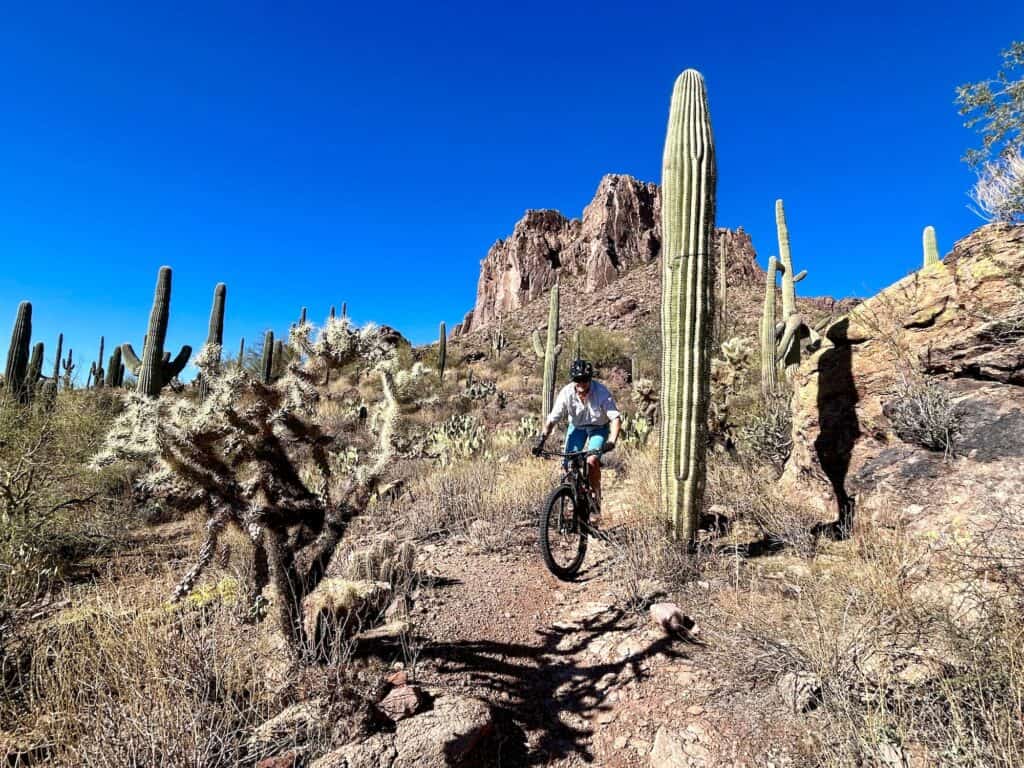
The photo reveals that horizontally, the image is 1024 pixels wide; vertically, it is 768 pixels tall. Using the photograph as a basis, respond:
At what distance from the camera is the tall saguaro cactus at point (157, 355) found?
362 inches

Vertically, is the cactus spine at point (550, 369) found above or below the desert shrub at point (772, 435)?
above

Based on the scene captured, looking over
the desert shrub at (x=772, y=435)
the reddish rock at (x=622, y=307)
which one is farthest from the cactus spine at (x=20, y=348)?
the reddish rock at (x=622, y=307)

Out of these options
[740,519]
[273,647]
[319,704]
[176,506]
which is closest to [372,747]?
[319,704]

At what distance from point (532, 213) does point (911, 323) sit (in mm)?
82941

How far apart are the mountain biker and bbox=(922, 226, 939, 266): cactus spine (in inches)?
315

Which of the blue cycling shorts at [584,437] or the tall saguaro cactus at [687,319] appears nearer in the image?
the tall saguaro cactus at [687,319]

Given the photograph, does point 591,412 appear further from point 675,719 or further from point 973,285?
point 973,285

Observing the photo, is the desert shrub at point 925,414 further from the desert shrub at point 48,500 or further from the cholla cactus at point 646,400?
the desert shrub at point 48,500

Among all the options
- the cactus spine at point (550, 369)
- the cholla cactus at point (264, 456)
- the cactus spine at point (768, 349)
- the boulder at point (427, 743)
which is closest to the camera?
the boulder at point (427, 743)

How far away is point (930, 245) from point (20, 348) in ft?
62.3

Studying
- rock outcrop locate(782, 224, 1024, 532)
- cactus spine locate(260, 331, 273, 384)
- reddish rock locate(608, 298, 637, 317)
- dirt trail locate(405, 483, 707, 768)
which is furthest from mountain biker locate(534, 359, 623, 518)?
reddish rock locate(608, 298, 637, 317)

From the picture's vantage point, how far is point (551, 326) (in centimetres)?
1327

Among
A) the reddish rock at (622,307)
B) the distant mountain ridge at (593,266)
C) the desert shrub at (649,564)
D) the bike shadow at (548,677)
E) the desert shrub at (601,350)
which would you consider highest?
the distant mountain ridge at (593,266)

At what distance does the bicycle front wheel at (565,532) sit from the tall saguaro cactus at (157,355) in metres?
7.08
